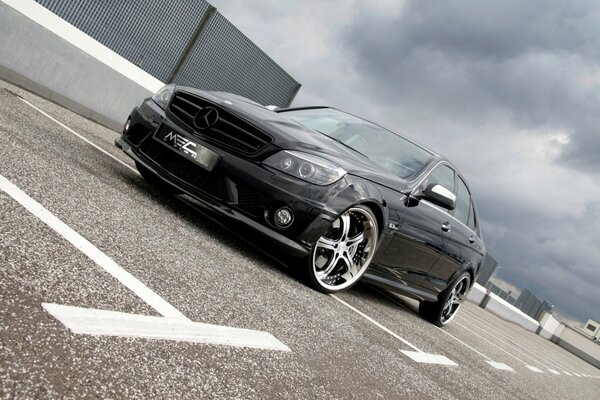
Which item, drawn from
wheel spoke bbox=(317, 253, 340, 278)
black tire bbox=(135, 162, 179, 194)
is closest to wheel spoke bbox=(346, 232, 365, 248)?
wheel spoke bbox=(317, 253, 340, 278)

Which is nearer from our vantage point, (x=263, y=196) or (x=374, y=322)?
(x=263, y=196)

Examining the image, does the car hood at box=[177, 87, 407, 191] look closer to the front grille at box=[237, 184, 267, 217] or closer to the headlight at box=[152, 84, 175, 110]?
the headlight at box=[152, 84, 175, 110]

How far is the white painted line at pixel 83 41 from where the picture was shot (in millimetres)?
7430

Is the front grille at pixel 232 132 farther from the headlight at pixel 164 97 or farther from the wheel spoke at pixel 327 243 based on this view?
the wheel spoke at pixel 327 243

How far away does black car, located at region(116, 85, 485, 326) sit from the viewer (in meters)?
4.21

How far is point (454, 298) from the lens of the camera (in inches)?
281

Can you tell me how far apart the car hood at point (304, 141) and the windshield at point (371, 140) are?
0.80 ft

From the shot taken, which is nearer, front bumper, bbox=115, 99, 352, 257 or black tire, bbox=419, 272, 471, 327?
front bumper, bbox=115, 99, 352, 257

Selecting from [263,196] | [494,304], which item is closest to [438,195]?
[263,196]

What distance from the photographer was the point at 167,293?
2.78 m

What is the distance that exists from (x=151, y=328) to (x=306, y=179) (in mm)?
2124

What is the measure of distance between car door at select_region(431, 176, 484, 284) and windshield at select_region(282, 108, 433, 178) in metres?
0.89

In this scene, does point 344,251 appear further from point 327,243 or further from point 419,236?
point 419,236

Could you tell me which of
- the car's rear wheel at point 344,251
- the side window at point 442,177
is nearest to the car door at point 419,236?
the side window at point 442,177
